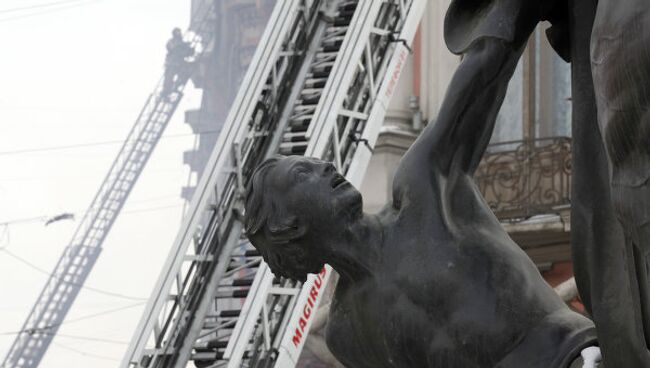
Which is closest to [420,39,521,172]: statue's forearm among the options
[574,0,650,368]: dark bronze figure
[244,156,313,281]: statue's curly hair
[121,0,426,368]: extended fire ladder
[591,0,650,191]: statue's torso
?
[244,156,313,281]: statue's curly hair

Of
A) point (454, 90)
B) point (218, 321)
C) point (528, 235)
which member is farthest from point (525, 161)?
point (454, 90)

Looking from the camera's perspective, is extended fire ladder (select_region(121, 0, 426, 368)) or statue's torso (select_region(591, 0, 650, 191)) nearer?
statue's torso (select_region(591, 0, 650, 191))

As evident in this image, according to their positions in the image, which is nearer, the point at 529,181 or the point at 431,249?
the point at 431,249

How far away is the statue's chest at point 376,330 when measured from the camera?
387cm

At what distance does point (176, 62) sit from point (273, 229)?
15665 millimetres

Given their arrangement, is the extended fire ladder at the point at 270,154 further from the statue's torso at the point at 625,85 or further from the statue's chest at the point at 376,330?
the statue's torso at the point at 625,85

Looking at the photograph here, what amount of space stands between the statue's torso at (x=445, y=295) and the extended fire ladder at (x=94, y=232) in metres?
13.4

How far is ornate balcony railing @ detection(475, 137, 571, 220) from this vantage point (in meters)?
18.5

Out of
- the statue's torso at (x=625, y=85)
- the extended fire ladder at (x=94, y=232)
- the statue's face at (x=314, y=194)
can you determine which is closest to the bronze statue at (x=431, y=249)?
the statue's face at (x=314, y=194)

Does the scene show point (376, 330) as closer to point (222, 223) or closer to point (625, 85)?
point (625, 85)

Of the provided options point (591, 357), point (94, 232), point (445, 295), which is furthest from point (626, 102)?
point (94, 232)

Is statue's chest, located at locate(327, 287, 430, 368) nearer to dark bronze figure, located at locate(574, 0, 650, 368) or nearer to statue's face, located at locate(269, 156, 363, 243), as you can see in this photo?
statue's face, located at locate(269, 156, 363, 243)

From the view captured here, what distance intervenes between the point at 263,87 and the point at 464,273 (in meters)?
11.5

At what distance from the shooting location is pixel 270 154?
1497 centimetres
